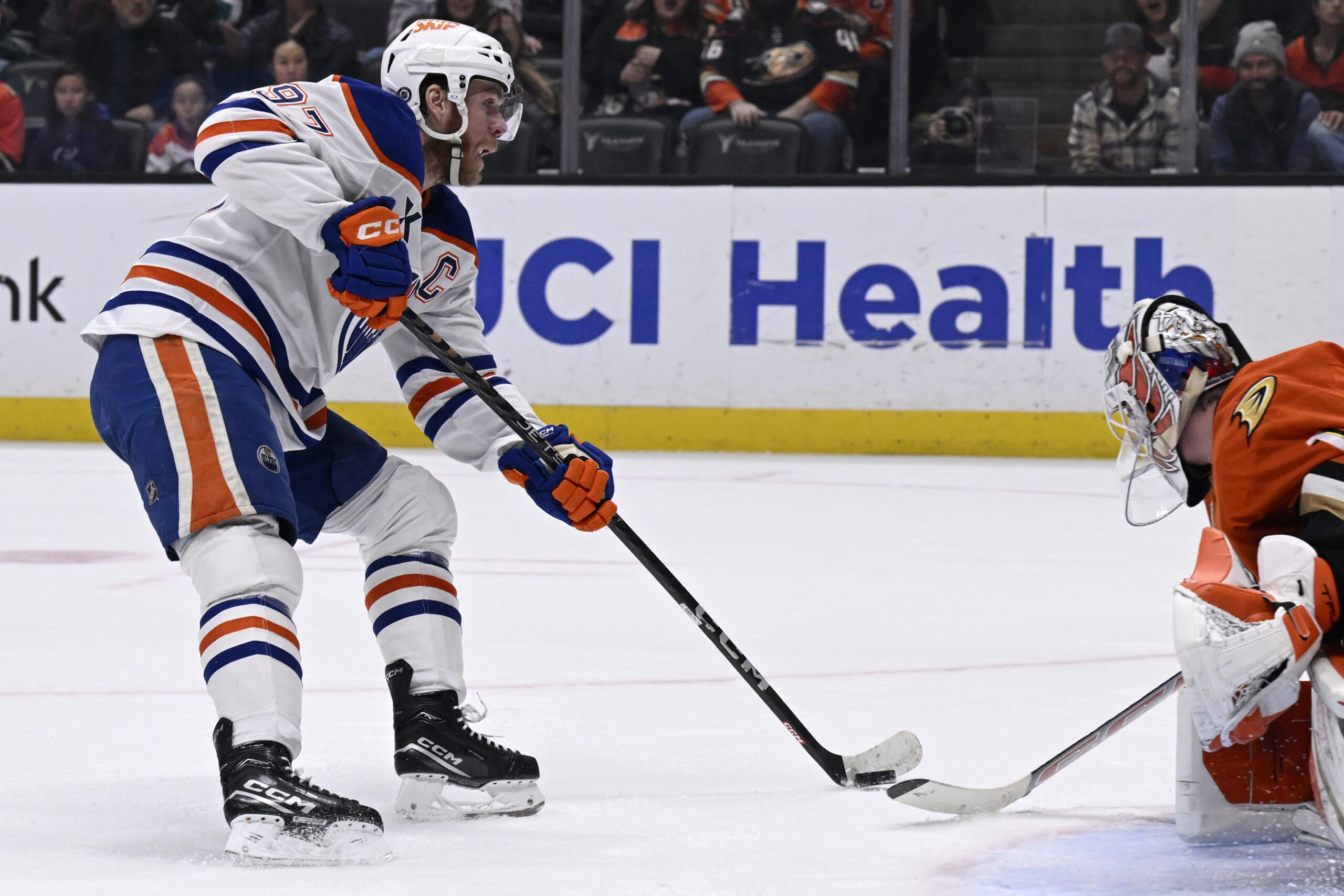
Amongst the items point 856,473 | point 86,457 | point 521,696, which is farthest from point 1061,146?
point 521,696

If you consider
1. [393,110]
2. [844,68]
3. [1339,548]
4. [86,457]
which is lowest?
[86,457]

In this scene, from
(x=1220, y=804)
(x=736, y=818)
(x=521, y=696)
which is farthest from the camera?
(x=521, y=696)

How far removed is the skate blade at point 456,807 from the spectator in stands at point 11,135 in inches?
206

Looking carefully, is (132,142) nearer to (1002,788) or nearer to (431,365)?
(431,365)

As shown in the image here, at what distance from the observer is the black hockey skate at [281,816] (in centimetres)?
173

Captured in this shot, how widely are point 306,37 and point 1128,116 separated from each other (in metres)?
3.02

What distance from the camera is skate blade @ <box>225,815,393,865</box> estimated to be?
5.68 ft

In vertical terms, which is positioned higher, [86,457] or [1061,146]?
[1061,146]

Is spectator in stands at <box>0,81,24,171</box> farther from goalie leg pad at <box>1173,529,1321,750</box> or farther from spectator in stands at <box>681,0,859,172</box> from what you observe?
goalie leg pad at <box>1173,529,1321,750</box>

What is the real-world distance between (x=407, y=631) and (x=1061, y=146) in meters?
4.62

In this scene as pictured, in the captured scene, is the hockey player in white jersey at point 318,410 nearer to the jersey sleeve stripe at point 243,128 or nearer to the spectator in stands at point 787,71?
the jersey sleeve stripe at point 243,128

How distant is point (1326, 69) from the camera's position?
614 cm

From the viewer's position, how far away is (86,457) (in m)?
6.01

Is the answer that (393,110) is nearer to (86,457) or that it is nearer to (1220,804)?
(1220,804)
